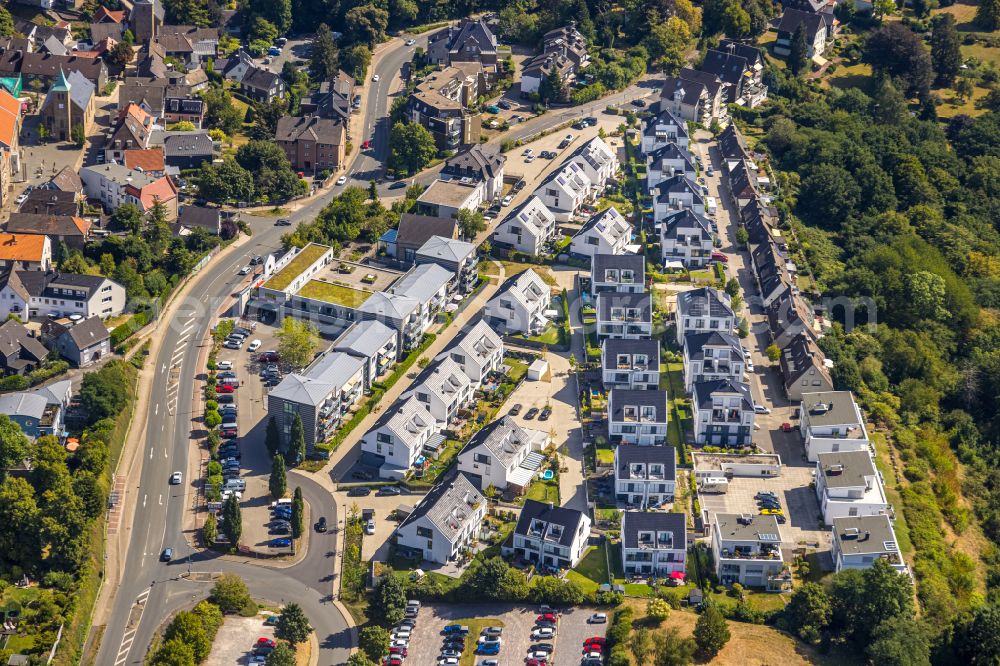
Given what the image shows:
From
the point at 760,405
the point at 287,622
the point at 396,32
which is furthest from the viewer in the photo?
the point at 396,32

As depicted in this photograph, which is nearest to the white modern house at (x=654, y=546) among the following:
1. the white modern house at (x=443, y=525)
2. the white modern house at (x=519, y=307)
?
the white modern house at (x=443, y=525)

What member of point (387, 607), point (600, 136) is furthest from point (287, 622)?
point (600, 136)

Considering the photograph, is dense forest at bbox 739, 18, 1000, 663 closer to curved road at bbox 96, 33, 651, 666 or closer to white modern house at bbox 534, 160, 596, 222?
white modern house at bbox 534, 160, 596, 222

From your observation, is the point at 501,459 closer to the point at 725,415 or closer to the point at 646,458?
the point at 646,458

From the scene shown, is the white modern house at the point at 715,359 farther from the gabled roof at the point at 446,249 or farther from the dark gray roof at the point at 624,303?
the gabled roof at the point at 446,249

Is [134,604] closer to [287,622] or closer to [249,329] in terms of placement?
[287,622]
